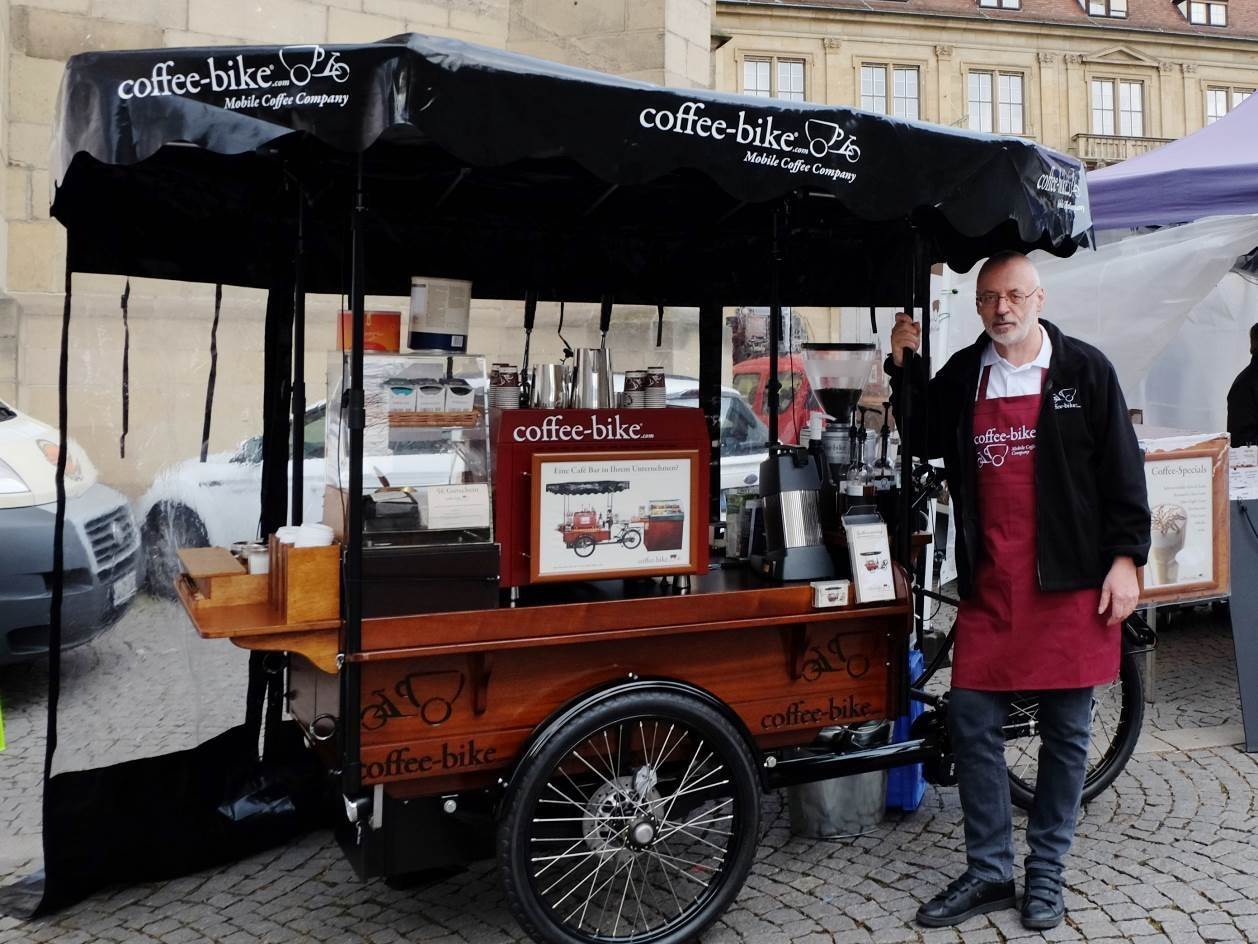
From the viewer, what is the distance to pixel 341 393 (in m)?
3.07

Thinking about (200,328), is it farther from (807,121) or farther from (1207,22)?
(1207,22)

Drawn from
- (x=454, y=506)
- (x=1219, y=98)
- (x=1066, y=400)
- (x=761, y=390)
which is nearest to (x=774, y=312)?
(x=1066, y=400)

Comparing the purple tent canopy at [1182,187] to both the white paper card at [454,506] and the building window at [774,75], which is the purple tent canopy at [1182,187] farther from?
the building window at [774,75]

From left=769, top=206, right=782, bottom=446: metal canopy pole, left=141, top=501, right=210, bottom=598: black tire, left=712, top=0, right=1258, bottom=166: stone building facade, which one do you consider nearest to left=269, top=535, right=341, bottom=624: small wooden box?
left=769, top=206, right=782, bottom=446: metal canopy pole

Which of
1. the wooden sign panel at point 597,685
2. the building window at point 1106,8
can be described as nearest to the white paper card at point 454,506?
the wooden sign panel at point 597,685

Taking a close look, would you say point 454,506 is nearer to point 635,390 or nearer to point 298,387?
point 635,390

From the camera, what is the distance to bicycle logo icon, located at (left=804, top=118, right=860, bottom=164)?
9.48ft

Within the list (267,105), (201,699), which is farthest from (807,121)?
(201,699)

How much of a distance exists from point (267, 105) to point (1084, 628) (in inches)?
100

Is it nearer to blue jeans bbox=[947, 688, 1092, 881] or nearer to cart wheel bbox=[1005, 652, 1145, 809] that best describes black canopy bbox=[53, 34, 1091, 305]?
blue jeans bbox=[947, 688, 1092, 881]

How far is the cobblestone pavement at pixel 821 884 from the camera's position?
319 centimetres

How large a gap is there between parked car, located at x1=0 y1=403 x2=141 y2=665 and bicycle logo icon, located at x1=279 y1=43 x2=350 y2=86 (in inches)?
129

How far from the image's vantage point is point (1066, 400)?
316 centimetres

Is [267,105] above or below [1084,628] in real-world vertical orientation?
above
